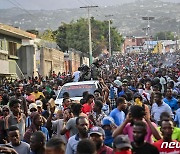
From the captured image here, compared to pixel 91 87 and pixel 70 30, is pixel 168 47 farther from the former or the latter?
pixel 91 87

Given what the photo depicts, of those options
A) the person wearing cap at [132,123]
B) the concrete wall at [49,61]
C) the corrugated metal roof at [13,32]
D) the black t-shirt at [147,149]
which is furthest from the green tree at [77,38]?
the black t-shirt at [147,149]

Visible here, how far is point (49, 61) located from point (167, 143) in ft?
152

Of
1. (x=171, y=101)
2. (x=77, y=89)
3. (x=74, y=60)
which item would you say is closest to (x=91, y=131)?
(x=171, y=101)

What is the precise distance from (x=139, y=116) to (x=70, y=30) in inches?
3020

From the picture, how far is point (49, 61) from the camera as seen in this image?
53.5m

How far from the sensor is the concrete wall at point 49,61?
163 feet

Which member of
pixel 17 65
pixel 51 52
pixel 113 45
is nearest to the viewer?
pixel 17 65

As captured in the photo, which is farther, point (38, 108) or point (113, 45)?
point (113, 45)

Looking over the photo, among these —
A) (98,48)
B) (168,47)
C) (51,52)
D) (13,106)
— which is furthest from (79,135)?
(168,47)

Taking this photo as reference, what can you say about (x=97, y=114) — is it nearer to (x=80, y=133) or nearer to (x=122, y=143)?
(x=80, y=133)

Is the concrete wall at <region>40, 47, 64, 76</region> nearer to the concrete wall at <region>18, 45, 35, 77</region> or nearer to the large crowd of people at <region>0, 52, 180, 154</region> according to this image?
the concrete wall at <region>18, 45, 35, 77</region>

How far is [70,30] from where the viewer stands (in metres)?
84.2

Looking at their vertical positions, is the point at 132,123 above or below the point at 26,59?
below

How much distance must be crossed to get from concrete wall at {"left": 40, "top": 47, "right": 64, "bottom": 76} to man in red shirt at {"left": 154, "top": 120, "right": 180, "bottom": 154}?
138ft
